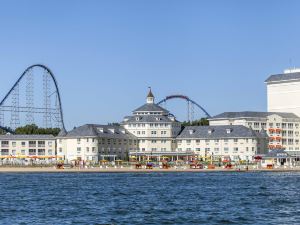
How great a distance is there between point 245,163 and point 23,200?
94338mm

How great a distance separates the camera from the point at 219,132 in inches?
6811

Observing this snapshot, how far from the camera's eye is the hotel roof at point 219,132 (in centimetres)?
17050

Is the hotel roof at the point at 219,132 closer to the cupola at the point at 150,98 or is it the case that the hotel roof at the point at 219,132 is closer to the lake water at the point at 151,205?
the cupola at the point at 150,98

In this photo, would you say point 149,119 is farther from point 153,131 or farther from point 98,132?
point 98,132

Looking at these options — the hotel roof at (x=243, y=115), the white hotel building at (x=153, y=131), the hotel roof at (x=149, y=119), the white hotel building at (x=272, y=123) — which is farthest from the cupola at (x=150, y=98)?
the hotel roof at (x=243, y=115)

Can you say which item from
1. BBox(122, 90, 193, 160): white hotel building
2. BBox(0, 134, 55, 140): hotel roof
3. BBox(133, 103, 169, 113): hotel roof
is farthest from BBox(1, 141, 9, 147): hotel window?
BBox(133, 103, 169, 113): hotel roof

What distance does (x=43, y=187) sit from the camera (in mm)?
88000

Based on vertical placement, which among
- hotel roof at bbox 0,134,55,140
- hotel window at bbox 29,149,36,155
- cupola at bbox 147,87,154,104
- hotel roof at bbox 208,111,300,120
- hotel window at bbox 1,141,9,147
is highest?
cupola at bbox 147,87,154,104

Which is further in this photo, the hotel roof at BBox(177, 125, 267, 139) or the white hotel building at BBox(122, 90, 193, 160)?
the white hotel building at BBox(122, 90, 193, 160)

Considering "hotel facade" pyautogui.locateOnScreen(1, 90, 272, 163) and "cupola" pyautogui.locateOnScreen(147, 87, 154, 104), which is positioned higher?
"cupola" pyautogui.locateOnScreen(147, 87, 154, 104)

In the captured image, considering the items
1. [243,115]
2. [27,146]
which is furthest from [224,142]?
[27,146]

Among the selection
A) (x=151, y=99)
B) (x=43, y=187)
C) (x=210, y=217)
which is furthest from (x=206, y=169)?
(x=210, y=217)

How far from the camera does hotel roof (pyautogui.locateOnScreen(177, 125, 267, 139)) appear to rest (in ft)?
559

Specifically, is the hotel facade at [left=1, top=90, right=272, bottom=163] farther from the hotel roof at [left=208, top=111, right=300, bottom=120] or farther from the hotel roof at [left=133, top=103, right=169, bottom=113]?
the hotel roof at [left=208, top=111, right=300, bottom=120]
